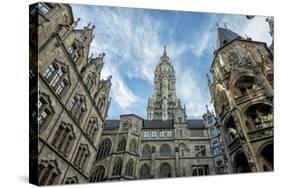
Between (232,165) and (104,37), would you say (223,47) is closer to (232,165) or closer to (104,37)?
(232,165)

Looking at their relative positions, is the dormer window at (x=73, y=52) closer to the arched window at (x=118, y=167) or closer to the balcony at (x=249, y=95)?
the arched window at (x=118, y=167)

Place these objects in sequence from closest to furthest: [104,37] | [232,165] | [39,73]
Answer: [39,73] < [104,37] < [232,165]

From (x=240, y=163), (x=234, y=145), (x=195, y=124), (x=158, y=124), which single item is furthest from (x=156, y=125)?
(x=240, y=163)

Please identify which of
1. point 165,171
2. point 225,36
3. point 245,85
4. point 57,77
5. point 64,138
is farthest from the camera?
point 245,85

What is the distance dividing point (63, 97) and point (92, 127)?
3786 millimetres

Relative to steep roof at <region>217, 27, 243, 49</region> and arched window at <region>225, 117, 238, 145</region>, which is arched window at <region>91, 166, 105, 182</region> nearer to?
arched window at <region>225, 117, 238, 145</region>

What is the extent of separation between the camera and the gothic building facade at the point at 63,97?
9367 millimetres

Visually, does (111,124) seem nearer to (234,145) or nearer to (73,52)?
(73,52)

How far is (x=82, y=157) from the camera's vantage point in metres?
13.9

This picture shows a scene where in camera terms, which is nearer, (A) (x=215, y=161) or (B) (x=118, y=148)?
(A) (x=215, y=161)

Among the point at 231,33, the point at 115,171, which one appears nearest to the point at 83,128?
the point at 115,171

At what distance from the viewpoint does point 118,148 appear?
52.8 feet

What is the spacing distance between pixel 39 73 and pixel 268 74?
1307 centimetres

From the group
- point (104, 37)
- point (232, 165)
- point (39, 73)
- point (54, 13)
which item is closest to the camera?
point (39, 73)
